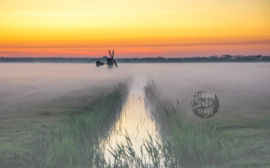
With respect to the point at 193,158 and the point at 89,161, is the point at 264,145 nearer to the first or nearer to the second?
the point at 193,158

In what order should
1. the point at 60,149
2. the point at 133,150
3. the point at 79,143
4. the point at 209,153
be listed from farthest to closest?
1. the point at 79,143
2. the point at 133,150
3. the point at 60,149
4. the point at 209,153

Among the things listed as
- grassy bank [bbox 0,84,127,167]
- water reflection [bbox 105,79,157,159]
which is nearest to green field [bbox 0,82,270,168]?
grassy bank [bbox 0,84,127,167]

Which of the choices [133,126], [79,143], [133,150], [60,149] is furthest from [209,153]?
[133,126]

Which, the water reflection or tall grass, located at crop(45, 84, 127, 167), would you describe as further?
the water reflection

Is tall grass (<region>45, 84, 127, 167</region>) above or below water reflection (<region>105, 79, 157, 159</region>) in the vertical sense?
above

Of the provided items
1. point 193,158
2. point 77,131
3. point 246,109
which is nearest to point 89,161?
point 77,131

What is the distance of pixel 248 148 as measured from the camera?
27.0 feet

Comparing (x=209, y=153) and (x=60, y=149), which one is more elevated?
(x=209, y=153)

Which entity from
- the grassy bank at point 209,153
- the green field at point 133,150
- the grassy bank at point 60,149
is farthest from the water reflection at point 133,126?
the grassy bank at point 209,153

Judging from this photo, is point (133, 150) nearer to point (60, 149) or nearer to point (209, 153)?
point (60, 149)

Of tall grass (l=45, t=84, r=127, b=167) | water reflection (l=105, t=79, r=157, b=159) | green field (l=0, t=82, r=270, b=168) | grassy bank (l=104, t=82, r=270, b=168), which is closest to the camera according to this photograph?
grassy bank (l=104, t=82, r=270, b=168)

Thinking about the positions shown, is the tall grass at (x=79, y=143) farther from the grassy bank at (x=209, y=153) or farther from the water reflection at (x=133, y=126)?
the grassy bank at (x=209, y=153)

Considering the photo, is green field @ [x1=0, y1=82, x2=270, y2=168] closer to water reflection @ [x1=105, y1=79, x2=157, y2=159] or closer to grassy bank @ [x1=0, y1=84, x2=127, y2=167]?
grassy bank @ [x1=0, y1=84, x2=127, y2=167]

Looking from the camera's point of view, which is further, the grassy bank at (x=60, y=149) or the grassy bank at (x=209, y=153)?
the grassy bank at (x=60, y=149)
